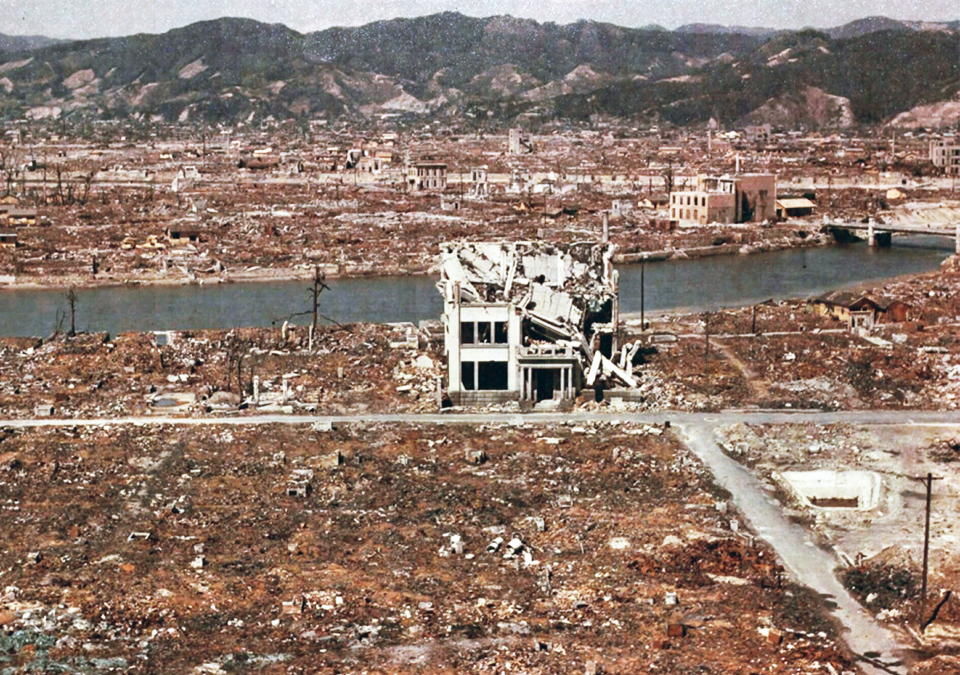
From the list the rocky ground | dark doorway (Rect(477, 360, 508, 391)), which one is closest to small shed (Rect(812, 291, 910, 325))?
the rocky ground

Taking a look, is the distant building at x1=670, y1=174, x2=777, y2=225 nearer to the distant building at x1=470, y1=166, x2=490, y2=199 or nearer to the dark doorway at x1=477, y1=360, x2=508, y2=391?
the distant building at x1=470, y1=166, x2=490, y2=199

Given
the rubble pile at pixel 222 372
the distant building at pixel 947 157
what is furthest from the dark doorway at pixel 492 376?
the distant building at pixel 947 157

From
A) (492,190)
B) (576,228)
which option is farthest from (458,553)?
→ (492,190)

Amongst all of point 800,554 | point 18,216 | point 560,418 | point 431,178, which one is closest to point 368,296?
point 560,418

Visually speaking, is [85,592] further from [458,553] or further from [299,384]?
[299,384]

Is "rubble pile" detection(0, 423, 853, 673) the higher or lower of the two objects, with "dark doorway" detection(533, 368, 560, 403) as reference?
lower

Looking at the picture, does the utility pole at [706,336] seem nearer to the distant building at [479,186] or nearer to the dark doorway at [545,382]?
the dark doorway at [545,382]
